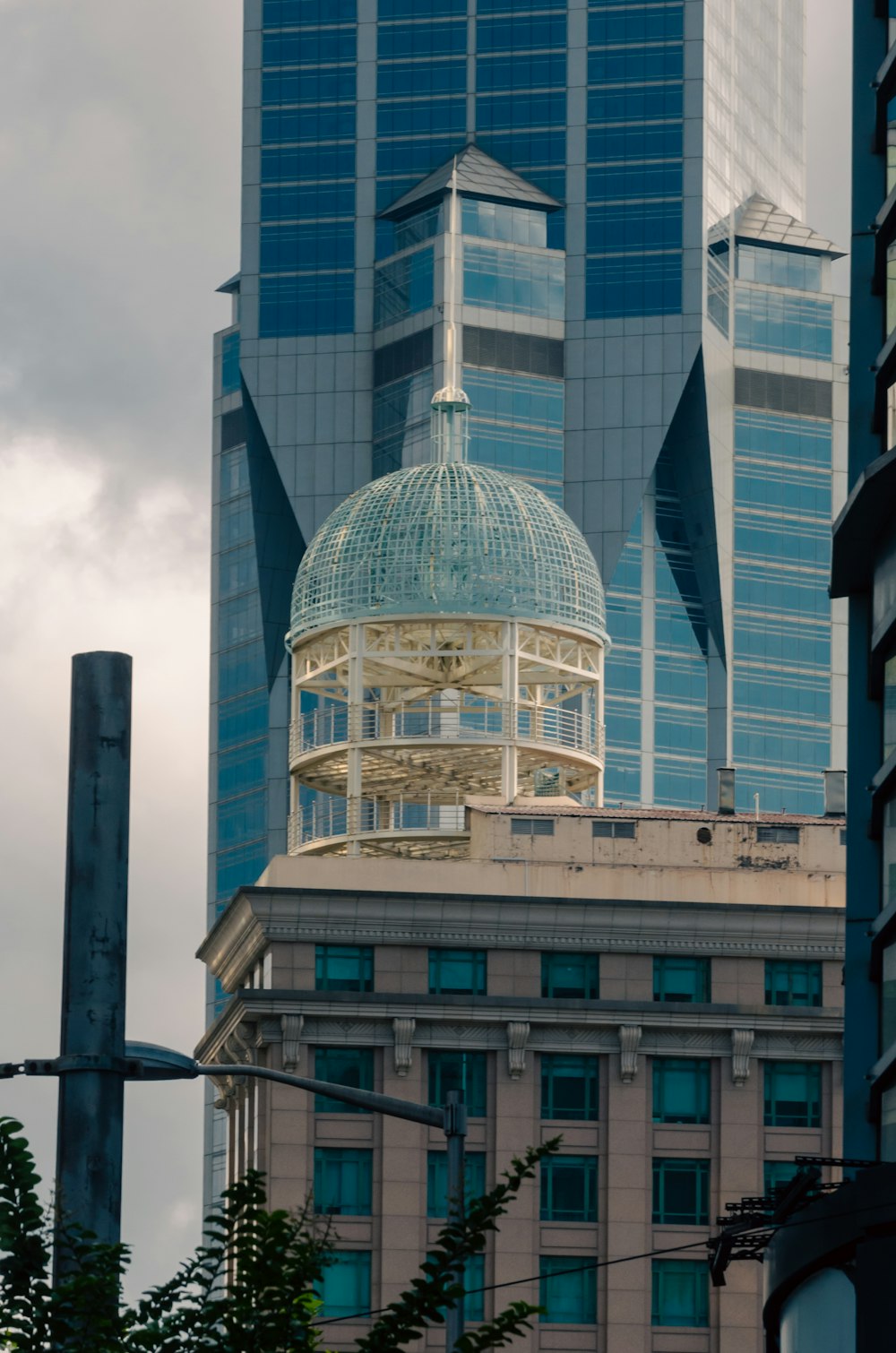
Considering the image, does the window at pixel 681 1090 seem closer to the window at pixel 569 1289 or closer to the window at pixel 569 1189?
the window at pixel 569 1189

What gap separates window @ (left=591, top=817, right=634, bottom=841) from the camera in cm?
10894

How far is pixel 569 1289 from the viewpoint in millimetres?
101188

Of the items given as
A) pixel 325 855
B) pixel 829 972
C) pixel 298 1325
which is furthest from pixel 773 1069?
pixel 298 1325

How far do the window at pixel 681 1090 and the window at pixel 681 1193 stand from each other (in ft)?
5.06

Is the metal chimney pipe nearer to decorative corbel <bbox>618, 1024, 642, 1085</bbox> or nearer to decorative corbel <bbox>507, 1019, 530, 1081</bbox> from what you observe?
decorative corbel <bbox>618, 1024, 642, 1085</bbox>

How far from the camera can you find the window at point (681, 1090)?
340 feet

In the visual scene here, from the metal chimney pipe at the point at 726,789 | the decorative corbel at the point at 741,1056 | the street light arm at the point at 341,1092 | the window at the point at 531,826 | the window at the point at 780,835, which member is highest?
the metal chimney pipe at the point at 726,789

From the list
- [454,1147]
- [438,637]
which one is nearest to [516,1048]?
[438,637]

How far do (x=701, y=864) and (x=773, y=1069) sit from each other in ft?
24.9

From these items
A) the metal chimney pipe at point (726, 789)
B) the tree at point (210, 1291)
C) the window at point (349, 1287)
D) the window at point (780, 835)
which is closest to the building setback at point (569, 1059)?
the window at point (349, 1287)

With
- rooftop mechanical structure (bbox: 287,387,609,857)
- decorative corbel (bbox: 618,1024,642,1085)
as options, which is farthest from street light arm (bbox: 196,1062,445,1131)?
rooftop mechanical structure (bbox: 287,387,609,857)

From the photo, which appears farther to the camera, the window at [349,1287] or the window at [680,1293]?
the window at [680,1293]

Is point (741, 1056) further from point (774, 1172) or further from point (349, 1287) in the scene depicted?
point (349, 1287)

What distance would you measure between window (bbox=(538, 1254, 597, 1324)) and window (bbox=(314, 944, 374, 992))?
10651mm
